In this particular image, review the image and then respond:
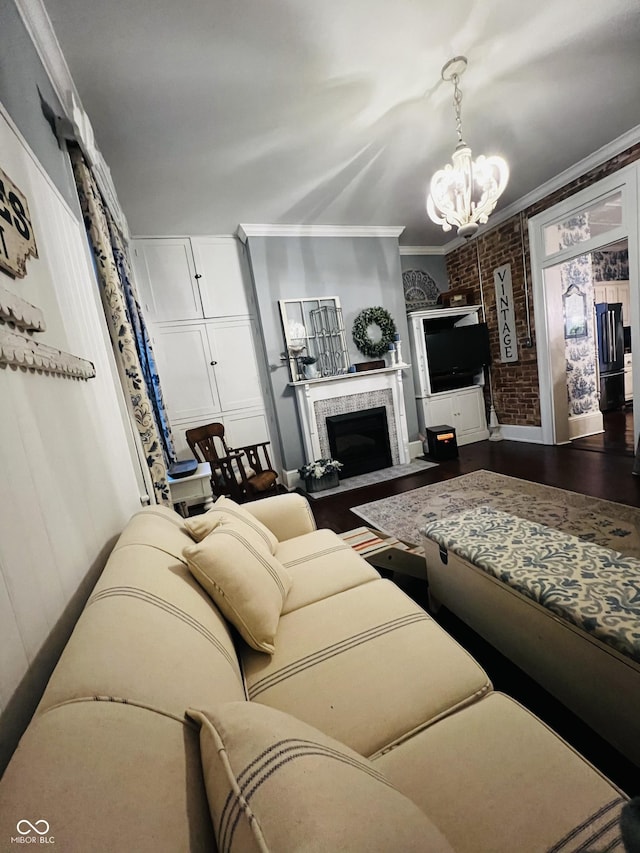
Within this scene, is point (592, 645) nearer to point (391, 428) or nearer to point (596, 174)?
point (391, 428)

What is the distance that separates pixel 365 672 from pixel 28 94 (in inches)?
89.3

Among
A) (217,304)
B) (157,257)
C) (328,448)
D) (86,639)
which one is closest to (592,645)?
(86,639)

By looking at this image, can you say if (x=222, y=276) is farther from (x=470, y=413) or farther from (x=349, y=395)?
(x=470, y=413)

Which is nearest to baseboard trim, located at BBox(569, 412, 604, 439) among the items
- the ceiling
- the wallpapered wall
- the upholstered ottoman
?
the wallpapered wall

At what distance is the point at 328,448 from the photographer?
13.0 ft

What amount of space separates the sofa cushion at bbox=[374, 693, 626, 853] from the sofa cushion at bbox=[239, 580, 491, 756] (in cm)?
5

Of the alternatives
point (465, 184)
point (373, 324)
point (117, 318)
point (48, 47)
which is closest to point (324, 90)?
point (465, 184)

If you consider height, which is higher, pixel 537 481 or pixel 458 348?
pixel 458 348

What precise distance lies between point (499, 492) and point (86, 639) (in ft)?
10.1

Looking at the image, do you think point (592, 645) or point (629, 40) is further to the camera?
point (629, 40)

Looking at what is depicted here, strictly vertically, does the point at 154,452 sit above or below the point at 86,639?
above

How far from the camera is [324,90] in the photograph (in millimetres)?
1981

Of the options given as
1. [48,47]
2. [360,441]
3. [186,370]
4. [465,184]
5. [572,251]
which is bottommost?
[360,441]

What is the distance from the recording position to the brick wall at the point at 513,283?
158 inches
